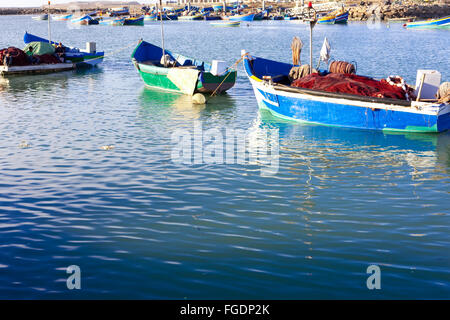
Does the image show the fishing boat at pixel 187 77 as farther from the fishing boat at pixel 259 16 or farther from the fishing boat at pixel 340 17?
the fishing boat at pixel 259 16

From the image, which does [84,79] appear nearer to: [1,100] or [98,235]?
[1,100]

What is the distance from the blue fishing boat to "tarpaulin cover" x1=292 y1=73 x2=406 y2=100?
41cm

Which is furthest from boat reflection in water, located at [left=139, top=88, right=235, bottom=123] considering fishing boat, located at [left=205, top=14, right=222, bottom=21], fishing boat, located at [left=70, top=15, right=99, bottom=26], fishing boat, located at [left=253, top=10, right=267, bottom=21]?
fishing boat, located at [left=205, top=14, right=222, bottom=21]

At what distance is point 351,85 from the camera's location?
20469mm

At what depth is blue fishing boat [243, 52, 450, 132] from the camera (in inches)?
754

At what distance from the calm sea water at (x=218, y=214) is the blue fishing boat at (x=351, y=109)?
53cm

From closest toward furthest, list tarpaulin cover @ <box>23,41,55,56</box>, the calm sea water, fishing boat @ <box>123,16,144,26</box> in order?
the calm sea water, tarpaulin cover @ <box>23,41,55,56</box>, fishing boat @ <box>123,16,144,26</box>

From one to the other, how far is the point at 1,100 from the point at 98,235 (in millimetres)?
20084

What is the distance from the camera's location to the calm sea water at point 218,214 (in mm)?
8992

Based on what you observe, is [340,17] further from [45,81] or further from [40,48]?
[45,81]

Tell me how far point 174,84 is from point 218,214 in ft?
58.9

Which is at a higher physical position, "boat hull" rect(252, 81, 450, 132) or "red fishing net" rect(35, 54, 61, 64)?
"red fishing net" rect(35, 54, 61, 64)

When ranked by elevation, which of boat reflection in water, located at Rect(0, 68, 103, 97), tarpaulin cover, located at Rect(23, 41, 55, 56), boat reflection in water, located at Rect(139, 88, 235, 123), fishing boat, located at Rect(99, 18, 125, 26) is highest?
fishing boat, located at Rect(99, 18, 125, 26)

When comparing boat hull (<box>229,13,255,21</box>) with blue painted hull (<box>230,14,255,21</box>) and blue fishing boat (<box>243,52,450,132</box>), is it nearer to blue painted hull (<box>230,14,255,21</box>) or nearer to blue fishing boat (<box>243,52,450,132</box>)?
blue painted hull (<box>230,14,255,21</box>)
